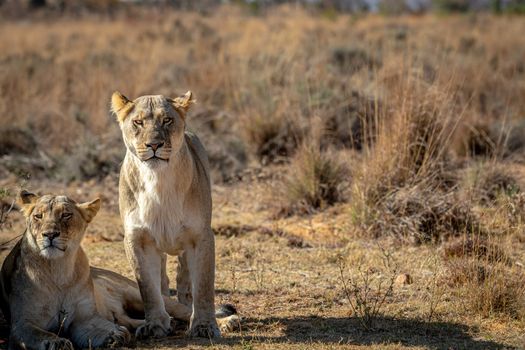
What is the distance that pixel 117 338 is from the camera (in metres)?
5.68

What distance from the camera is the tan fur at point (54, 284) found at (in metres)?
5.58

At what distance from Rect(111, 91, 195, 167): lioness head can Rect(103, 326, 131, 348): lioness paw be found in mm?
1109

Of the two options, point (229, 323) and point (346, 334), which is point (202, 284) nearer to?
point (229, 323)

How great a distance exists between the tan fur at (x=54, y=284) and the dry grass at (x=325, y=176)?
485 mm

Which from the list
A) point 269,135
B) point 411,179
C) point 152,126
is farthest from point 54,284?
point 269,135

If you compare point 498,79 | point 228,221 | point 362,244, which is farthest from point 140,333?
point 498,79

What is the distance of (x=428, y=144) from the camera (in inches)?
385

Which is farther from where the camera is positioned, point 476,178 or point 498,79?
point 498,79

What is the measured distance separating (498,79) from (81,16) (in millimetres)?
25256

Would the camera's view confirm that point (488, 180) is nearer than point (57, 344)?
No

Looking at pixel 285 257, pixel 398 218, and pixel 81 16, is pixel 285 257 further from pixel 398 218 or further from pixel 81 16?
pixel 81 16

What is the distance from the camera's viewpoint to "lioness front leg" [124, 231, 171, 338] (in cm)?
596

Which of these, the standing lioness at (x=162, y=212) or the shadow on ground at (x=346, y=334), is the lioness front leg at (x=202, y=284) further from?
the shadow on ground at (x=346, y=334)

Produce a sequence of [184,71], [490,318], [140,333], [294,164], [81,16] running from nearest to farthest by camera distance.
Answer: [140,333] → [490,318] → [294,164] → [184,71] → [81,16]
